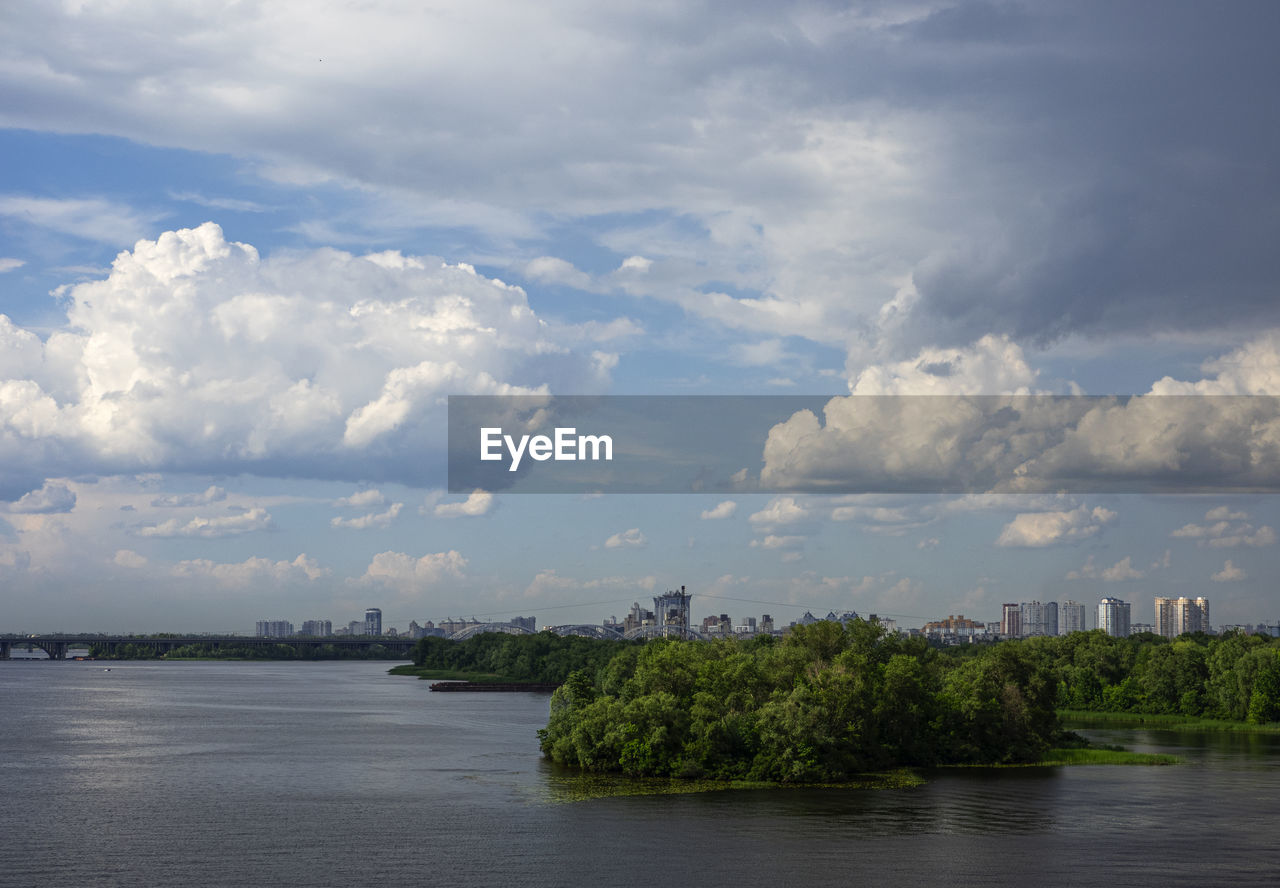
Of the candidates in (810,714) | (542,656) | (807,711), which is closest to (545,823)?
(810,714)

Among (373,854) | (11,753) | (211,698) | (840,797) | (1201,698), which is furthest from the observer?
(211,698)

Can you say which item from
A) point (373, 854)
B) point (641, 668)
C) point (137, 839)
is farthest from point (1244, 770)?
point (137, 839)

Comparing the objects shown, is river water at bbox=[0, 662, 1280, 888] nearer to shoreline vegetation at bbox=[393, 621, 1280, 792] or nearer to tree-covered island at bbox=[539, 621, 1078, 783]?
shoreline vegetation at bbox=[393, 621, 1280, 792]

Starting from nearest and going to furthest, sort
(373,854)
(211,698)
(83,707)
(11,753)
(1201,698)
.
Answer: (373,854) → (11,753) → (1201,698) → (83,707) → (211,698)

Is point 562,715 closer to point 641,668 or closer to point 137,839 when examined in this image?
point 641,668

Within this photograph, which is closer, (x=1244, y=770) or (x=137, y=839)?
(x=137, y=839)

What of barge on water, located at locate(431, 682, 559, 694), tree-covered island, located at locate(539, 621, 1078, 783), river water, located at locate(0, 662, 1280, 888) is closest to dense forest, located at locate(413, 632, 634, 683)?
barge on water, located at locate(431, 682, 559, 694)

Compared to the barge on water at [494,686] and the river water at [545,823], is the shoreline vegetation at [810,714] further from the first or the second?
the barge on water at [494,686]
